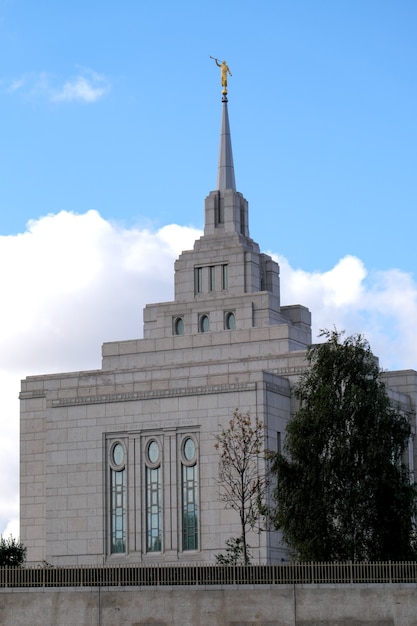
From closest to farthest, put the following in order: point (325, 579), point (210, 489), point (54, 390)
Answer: point (325, 579), point (210, 489), point (54, 390)

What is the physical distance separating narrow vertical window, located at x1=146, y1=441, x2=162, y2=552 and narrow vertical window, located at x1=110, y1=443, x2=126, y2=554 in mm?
1438

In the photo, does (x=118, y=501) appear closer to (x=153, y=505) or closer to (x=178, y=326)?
(x=153, y=505)

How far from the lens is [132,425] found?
85938 mm

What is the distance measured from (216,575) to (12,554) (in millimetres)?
27168

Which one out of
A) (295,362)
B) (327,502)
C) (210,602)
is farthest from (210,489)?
(210,602)

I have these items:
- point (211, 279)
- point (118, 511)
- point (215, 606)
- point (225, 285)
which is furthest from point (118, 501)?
point (215, 606)

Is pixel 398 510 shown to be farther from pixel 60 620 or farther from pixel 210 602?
pixel 60 620

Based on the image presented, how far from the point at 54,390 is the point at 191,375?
308 inches

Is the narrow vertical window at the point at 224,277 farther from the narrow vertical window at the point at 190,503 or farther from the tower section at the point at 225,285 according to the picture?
the narrow vertical window at the point at 190,503

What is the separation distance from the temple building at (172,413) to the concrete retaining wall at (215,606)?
20072mm

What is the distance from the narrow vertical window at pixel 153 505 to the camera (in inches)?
3324

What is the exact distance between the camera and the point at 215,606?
199ft

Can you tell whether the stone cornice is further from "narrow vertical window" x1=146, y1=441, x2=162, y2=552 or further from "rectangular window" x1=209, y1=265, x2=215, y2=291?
"rectangular window" x1=209, y1=265, x2=215, y2=291

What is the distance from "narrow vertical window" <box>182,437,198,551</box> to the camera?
8375 cm
